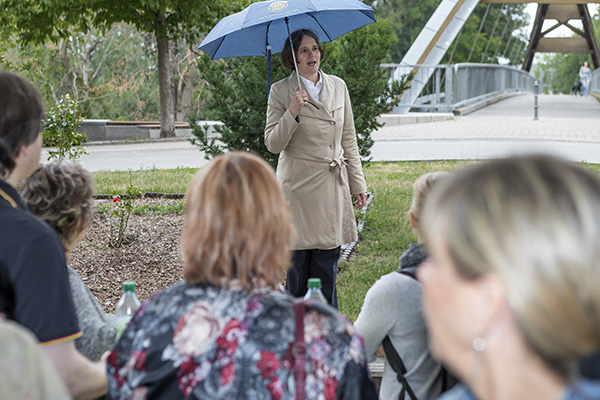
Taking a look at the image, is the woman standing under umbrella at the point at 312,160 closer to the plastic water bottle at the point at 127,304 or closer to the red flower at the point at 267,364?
the plastic water bottle at the point at 127,304

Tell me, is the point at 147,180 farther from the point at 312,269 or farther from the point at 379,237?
the point at 312,269

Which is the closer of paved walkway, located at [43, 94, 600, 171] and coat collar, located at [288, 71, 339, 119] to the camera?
coat collar, located at [288, 71, 339, 119]

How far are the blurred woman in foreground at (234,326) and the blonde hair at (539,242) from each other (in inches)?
29.6

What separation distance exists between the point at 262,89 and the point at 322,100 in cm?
277

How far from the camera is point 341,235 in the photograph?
472 cm

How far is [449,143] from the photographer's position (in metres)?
16.6

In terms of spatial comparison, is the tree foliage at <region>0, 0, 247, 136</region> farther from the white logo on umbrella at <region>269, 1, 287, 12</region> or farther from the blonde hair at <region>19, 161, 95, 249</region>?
the blonde hair at <region>19, 161, 95, 249</region>

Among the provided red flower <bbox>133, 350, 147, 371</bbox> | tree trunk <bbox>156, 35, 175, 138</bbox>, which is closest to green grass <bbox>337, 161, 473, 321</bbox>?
red flower <bbox>133, 350, 147, 371</bbox>

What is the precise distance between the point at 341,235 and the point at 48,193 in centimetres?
233

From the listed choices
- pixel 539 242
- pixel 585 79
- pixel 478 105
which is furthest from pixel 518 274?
pixel 585 79

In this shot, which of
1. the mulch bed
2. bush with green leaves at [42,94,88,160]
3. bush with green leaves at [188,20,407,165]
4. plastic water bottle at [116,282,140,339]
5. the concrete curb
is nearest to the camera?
plastic water bottle at [116,282,140,339]

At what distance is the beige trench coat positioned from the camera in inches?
181

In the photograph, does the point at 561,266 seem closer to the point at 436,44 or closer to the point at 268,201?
the point at 268,201

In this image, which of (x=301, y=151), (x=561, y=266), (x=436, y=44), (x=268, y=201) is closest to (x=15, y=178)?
(x=268, y=201)
